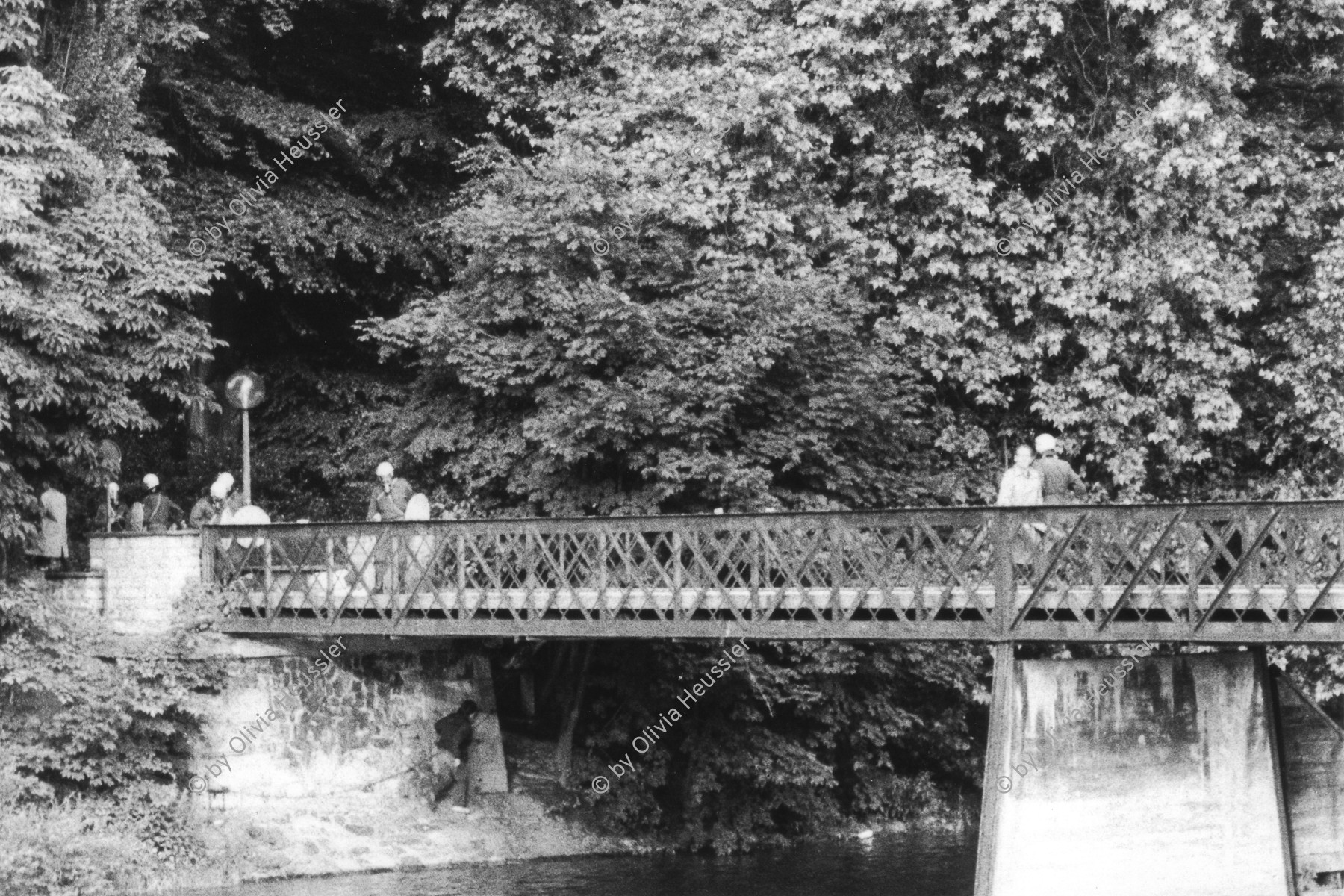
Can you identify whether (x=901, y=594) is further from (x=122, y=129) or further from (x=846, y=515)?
(x=122, y=129)

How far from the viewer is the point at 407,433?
27.7 meters

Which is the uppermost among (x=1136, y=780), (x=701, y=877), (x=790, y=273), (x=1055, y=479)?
(x=790, y=273)

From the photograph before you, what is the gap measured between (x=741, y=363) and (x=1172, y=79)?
266 inches

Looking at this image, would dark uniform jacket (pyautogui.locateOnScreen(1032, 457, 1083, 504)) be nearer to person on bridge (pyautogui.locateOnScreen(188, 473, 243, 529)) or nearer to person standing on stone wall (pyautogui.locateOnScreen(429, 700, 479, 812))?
person standing on stone wall (pyautogui.locateOnScreen(429, 700, 479, 812))

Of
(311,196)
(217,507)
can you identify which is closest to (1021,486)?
(217,507)

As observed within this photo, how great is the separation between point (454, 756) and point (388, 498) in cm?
341

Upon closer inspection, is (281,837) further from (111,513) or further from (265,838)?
(111,513)

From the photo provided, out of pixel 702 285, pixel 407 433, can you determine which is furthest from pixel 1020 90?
pixel 407 433

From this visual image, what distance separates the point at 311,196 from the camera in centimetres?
3058
